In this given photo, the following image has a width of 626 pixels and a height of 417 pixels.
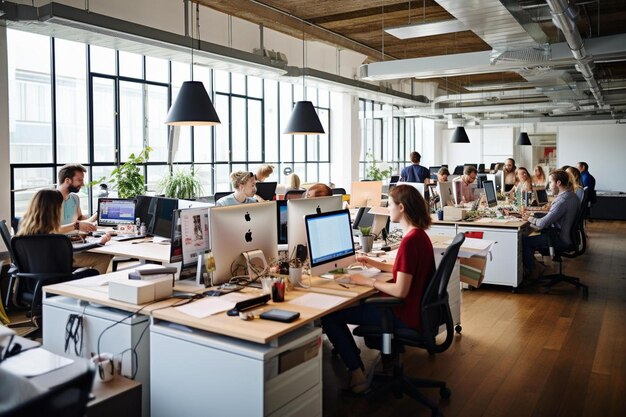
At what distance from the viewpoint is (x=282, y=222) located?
426 cm

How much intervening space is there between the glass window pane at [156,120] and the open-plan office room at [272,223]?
3cm


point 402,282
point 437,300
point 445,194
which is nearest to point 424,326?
point 437,300

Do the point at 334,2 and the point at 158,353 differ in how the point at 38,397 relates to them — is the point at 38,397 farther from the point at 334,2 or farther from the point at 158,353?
the point at 334,2

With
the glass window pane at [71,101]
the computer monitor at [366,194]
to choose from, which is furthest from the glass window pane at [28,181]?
the computer monitor at [366,194]

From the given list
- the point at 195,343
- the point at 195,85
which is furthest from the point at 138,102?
the point at 195,343

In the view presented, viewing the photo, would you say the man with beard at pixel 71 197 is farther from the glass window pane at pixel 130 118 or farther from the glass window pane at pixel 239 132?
the glass window pane at pixel 239 132

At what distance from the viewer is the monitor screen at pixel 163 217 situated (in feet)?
16.6

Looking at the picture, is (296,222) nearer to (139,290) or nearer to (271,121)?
(139,290)

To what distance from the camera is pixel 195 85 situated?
5227mm

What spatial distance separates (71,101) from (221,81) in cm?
309

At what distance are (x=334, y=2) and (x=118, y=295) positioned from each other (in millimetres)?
5784

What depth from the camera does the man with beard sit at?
5.79m

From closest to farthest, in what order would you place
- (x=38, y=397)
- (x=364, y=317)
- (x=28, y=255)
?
(x=38, y=397)
(x=364, y=317)
(x=28, y=255)

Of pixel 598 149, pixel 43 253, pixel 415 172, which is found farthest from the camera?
pixel 598 149
